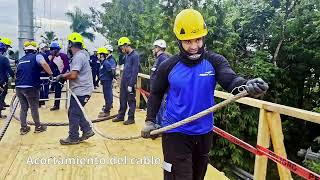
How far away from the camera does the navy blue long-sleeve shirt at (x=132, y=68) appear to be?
21.6 ft

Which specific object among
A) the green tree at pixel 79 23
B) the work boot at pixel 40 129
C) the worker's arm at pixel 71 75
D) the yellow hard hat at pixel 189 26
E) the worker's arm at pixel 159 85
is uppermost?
the green tree at pixel 79 23

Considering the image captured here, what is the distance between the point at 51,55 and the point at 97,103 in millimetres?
Result: 2590

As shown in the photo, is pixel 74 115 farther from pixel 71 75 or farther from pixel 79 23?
pixel 79 23

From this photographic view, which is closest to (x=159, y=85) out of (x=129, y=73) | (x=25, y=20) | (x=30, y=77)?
(x=30, y=77)

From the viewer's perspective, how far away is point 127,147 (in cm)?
564

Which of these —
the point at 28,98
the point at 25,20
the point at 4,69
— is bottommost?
the point at 28,98

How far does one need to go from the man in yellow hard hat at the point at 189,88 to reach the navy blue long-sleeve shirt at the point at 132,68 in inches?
158

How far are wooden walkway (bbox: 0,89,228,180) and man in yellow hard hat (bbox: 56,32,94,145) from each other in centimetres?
31

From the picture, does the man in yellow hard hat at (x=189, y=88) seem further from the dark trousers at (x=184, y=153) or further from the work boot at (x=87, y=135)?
the work boot at (x=87, y=135)

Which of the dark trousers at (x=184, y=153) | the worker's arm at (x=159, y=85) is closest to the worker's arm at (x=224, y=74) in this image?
the worker's arm at (x=159, y=85)

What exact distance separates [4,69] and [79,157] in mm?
3344

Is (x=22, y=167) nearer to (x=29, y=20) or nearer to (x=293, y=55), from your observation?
(x=29, y=20)

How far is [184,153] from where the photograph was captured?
2473 millimetres

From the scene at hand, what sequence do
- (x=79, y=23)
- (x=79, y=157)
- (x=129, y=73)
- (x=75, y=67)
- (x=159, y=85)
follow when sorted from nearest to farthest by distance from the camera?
1. (x=159, y=85)
2. (x=79, y=157)
3. (x=75, y=67)
4. (x=129, y=73)
5. (x=79, y=23)
